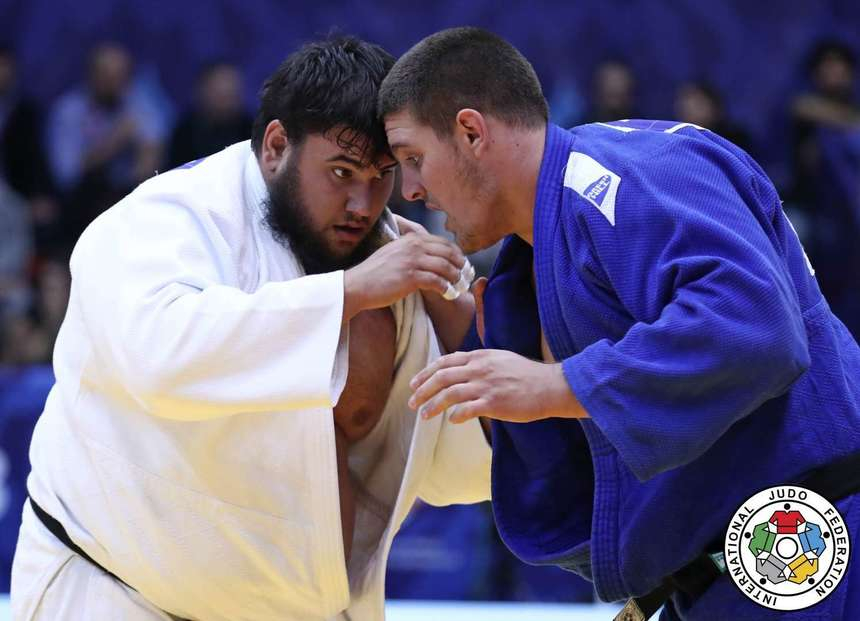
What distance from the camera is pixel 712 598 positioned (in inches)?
98.3

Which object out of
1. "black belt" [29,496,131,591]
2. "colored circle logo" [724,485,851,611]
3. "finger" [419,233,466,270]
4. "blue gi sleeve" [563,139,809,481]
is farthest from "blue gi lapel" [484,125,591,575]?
"black belt" [29,496,131,591]

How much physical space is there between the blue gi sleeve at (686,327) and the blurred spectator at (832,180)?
511cm

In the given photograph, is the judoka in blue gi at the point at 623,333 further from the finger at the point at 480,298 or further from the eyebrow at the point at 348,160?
the eyebrow at the point at 348,160

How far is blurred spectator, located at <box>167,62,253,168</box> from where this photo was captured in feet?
24.7

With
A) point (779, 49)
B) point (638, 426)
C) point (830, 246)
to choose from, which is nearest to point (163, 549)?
point (638, 426)

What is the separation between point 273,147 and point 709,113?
4.72m

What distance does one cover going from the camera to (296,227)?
298cm

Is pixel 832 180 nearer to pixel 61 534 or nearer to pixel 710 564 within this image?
pixel 710 564

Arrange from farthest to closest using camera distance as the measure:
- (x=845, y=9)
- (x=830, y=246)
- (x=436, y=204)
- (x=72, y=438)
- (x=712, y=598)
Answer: (x=845, y=9)
(x=830, y=246)
(x=72, y=438)
(x=436, y=204)
(x=712, y=598)

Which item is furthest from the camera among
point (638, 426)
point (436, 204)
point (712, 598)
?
point (436, 204)

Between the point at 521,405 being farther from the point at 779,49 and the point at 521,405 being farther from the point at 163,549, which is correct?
Answer: the point at 779,49

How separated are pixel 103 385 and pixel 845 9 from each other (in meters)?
6.69

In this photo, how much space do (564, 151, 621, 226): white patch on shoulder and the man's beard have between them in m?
0.70

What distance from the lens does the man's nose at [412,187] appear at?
2744mm
